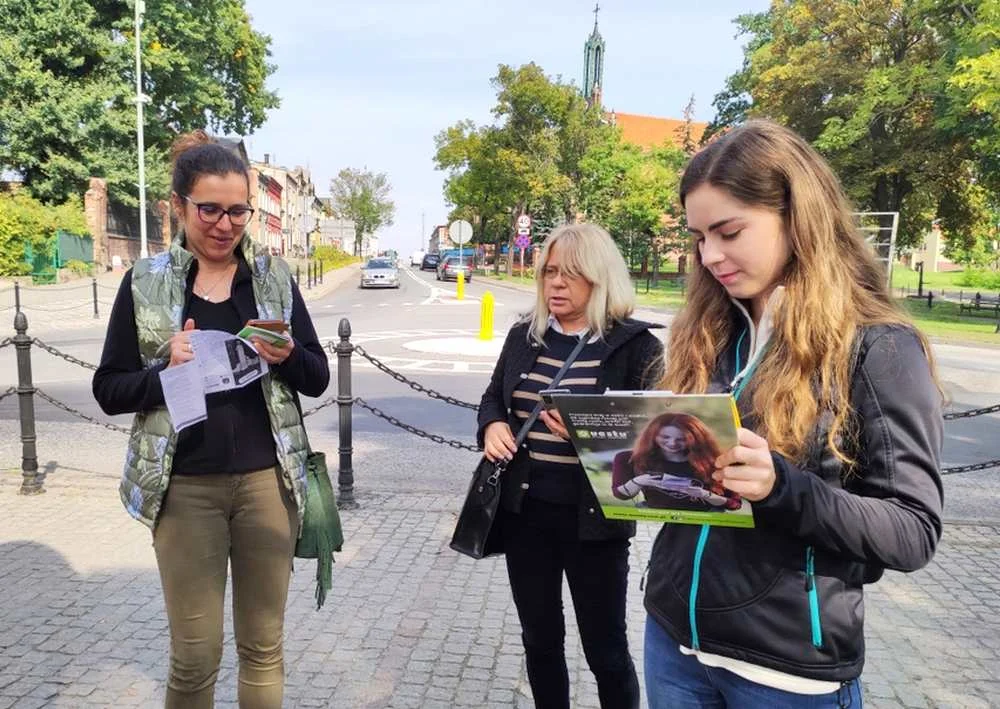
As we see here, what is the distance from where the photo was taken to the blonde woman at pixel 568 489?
260 centimetres

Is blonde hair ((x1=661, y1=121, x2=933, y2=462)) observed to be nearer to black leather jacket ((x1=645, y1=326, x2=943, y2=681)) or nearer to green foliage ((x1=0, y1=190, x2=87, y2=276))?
black leather jacket ((x1=645, y1=326, x2=943, y2=681))

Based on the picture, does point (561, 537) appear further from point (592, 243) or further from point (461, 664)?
point (461, 664)

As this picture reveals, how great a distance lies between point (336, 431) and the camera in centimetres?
809

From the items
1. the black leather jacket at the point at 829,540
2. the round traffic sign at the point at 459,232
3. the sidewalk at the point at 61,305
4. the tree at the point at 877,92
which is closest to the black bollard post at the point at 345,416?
the black leather jacket at the point at 829,540

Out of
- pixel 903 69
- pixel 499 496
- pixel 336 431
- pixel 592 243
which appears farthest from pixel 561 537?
pixel 903 69

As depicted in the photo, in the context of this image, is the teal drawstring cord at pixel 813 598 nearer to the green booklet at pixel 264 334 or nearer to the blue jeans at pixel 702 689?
the blue jeans at pixel 702 689

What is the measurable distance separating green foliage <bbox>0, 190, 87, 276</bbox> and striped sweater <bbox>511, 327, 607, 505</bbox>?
92.6ft

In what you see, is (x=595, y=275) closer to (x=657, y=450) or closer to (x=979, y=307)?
(x=657, y=450)

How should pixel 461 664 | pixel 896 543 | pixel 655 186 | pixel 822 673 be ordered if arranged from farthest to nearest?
1. pixel 655 186
2. pixel 461 664
3. pixel 822 673
4. pixel 896 543

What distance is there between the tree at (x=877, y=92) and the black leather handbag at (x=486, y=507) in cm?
2459

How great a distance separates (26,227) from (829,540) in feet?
100

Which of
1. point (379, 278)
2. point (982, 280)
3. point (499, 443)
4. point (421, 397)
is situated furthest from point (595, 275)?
point (982, 280)

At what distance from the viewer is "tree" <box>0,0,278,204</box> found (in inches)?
1128

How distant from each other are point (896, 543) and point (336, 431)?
23.7 feet
